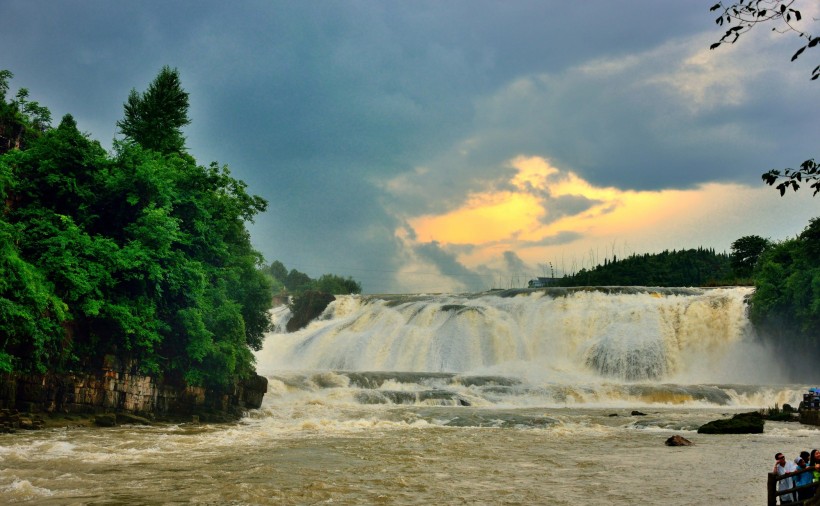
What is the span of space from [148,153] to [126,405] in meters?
9.60

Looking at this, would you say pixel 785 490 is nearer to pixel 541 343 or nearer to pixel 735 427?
pixel 735 427

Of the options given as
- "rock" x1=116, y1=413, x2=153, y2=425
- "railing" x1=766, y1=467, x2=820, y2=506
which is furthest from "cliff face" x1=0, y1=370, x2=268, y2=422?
"railing" x1=766, y1=467, x2=820, y2=506

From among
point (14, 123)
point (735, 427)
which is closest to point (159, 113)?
point (14, 123)

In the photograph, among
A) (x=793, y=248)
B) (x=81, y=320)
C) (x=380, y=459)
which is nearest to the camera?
(x=380, y=459)

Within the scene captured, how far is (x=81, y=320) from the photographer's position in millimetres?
21812

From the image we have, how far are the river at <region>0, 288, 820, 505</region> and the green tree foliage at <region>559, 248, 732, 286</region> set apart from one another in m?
37.1

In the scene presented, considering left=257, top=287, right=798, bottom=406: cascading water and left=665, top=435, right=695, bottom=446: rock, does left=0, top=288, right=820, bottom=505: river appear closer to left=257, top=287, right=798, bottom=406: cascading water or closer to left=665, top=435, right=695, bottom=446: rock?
left=257, top=287, right=798, bottom=406: cascading water

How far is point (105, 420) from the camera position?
69.5ft

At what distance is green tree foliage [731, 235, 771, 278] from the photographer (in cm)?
7538

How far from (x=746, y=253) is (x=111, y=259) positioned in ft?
240

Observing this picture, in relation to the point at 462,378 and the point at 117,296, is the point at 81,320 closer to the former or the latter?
the point at 117,296

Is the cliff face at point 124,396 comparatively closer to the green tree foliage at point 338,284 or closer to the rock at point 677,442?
the rock at point 677,442

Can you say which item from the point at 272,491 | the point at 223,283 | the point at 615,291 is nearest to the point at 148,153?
the point at 223,283

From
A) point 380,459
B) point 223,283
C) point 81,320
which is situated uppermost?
point 223,283
